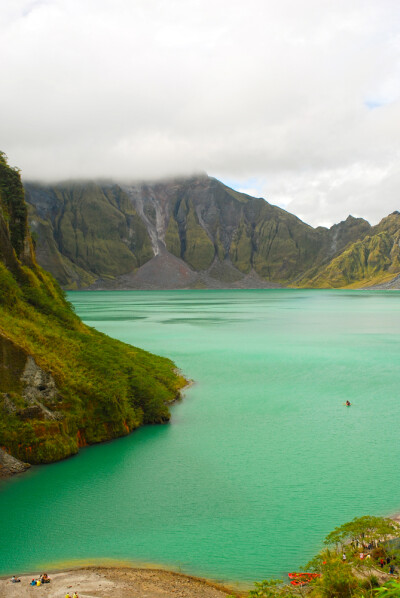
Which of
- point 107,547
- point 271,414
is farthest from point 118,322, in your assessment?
point 107,547

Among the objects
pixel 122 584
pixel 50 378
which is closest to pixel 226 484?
pixel 122 584

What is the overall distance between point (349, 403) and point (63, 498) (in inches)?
969

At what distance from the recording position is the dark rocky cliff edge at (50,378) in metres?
26.8

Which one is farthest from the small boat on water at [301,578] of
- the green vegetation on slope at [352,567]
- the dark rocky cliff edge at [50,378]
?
the dark rocky cliff edge at [50,378]

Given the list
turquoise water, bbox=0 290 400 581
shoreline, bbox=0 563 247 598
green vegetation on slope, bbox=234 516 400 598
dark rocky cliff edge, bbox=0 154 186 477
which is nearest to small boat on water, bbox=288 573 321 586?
green vegetation on slope, bbox=234 516 400 598

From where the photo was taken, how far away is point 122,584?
1659cm

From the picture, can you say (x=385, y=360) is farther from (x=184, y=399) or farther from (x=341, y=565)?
(x=341, y=565)

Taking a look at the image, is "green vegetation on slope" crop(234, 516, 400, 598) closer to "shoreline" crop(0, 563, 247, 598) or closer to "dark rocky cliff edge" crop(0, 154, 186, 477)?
"shoreline" crop(0, 563, 247, 598)

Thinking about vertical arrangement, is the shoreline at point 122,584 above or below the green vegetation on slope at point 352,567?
below

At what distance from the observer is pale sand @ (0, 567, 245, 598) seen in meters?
15.9

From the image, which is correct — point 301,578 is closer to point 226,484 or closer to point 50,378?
point 226,484

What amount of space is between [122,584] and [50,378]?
15.1m

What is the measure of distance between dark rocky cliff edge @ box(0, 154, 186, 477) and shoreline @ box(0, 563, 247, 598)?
30.6 feet

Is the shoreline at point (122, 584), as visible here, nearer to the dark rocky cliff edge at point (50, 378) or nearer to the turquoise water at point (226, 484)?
the turquoise water at point (226, 484)
